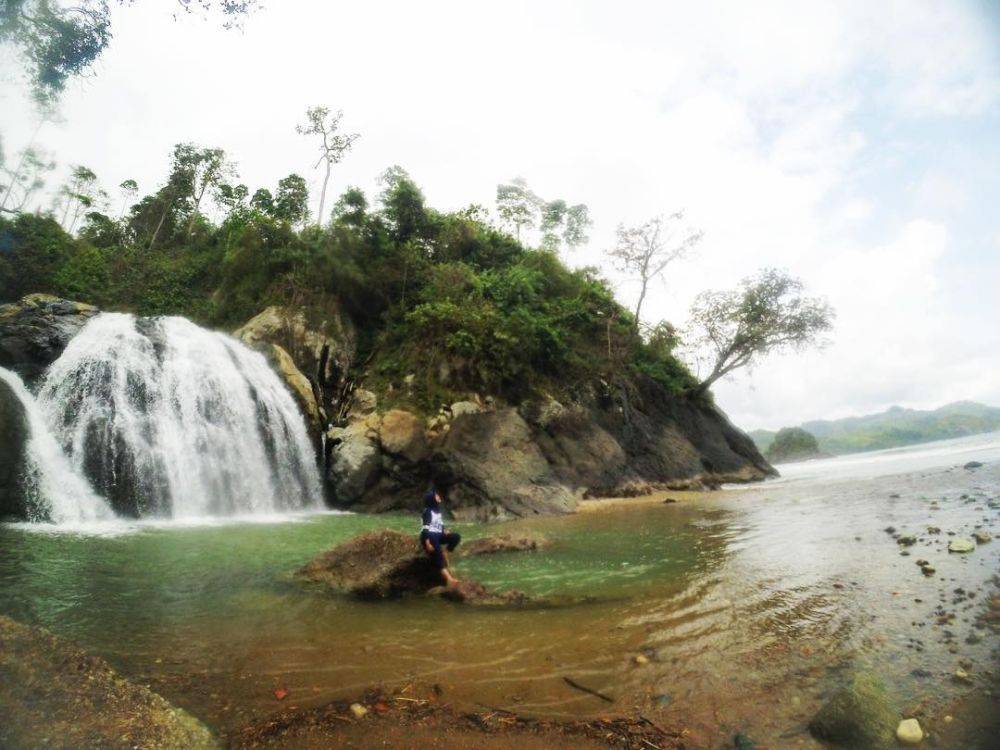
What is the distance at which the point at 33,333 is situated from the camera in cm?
1487

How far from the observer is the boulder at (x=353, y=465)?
16.8 meters

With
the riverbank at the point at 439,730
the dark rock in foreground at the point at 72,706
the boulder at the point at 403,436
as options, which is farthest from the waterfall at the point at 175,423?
the riverbank at the point at 439,730

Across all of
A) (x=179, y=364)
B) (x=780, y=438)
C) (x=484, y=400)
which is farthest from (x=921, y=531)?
(x=780, y=438)

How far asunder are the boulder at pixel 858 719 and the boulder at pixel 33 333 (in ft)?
64.6

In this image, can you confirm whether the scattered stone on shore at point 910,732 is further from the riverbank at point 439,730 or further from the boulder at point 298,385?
the boulder at point 298,385

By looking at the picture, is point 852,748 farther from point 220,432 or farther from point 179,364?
point 179,364

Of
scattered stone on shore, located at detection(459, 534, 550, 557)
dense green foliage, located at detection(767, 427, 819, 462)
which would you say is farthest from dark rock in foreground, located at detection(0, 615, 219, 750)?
dense green foliage, located at detection(767, 427, 819, 462)

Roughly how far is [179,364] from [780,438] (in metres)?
93.1

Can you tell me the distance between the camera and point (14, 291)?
23.9 meters

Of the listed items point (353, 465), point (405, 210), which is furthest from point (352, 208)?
point (353, 465)

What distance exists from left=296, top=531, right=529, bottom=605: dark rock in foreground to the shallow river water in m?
0.37

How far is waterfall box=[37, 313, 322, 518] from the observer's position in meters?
12.9

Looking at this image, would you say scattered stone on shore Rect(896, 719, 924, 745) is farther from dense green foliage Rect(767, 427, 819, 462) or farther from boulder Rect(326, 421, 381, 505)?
dense green foliage Rect(767, 427, 819, 462)

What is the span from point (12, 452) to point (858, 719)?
16134 mm
